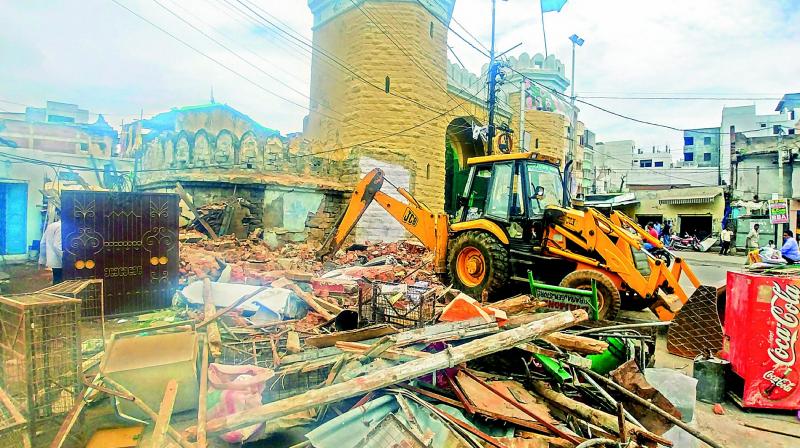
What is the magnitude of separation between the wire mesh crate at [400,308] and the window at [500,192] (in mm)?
2826

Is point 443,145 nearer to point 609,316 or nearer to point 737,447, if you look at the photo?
point 609,316

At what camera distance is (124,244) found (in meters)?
6.36

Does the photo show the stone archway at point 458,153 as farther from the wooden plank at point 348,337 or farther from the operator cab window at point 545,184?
the wooden plank at point 348,337

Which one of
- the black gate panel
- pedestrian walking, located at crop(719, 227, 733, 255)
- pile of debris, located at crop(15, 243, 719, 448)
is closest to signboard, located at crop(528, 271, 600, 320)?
pile of debris, located at crop(15, 243, 719, 448)

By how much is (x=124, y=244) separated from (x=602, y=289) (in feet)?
23.0

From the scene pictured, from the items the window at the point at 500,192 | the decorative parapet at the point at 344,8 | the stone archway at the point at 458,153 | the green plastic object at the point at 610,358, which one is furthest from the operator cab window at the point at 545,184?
the stone archway at the point at 458,153

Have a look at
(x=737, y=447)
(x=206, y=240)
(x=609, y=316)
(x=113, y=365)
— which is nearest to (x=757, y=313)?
(x=737, y=447)

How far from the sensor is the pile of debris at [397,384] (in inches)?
115

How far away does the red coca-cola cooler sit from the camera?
13.7 feet

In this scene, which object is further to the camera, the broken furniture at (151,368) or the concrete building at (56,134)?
the concrete building at (56,134)

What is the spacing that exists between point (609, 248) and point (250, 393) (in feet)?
18.3

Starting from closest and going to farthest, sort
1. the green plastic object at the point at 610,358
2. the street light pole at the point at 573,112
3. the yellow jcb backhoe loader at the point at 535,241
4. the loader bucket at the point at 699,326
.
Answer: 1. the green plastic object at the point at 610,358
2. the loader bucket at the point at 699,326
3. the yellow jcb backhoe loader at the point at 535,241
4. the street light pole at the point at 573,112

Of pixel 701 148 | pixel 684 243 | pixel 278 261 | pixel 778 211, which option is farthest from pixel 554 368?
pixel 701 148

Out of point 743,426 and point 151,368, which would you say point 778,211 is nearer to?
point 743,426
